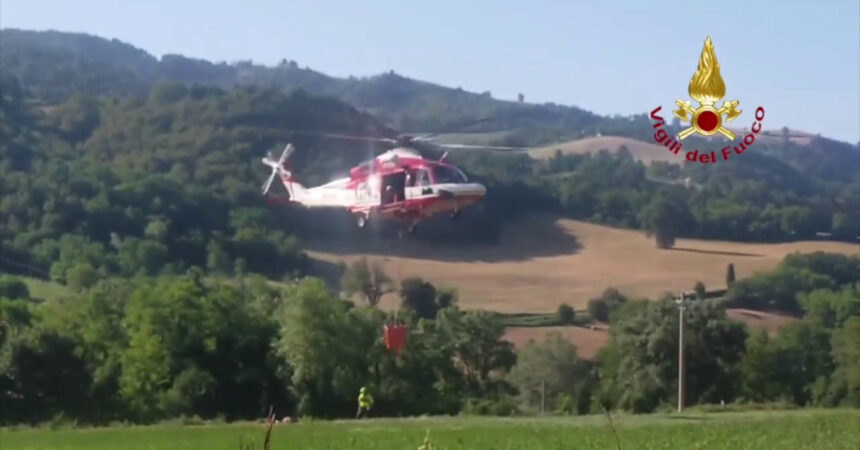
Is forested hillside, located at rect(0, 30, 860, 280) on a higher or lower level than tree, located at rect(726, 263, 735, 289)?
higher

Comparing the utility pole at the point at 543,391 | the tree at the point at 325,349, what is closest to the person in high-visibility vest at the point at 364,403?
the tree at the point at 325,349

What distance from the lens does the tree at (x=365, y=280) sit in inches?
2167

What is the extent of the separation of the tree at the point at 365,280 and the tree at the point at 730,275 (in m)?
13.8

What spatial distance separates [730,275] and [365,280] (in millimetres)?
14918

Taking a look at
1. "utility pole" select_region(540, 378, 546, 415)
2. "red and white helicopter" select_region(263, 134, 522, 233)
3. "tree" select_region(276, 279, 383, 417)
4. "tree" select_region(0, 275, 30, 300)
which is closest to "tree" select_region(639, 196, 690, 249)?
"utility pole" select_region(540, 378, 546, 415)

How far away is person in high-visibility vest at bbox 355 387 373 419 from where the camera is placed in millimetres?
36500

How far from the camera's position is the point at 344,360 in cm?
4319

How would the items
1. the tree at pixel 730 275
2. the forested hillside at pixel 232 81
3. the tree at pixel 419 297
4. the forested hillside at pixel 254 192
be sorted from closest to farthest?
the tree at pixel 419 297
the tree at pixel 730 275
the forested hillside at pixel 254 192
the forested hillside at pixel 232 81

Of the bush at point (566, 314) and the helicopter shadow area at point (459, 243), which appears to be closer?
the helicopter shadow area at point (459, 243)

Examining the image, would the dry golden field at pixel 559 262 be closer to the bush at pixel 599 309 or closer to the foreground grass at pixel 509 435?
the bush at pixel 599 309

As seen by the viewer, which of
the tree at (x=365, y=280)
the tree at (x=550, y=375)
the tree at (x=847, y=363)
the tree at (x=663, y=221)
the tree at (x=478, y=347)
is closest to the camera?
the tree at (x=847, y=363)

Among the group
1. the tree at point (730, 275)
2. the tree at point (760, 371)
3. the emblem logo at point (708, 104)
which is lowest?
the tree at point (760, 371)

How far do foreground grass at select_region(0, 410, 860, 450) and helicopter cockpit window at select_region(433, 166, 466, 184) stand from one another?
453 cm

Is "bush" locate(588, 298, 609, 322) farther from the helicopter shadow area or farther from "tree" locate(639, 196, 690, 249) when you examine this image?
"tree" locate(639, 196, 690, 249)
